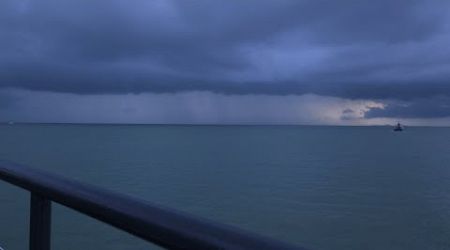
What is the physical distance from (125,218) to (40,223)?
0.70 m

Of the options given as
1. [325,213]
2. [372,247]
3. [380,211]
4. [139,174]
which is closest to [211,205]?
[325,213]

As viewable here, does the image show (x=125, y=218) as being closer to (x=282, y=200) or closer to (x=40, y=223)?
(x=40, y=223)

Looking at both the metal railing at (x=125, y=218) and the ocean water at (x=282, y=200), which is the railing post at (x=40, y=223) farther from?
the ocean water at (x=282, y=200)

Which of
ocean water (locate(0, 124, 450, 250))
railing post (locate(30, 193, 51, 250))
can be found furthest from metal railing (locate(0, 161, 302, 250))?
ocean water (locate(0, 124, 450, 250))

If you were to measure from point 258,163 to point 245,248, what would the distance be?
223 ft

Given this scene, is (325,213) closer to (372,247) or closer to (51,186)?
(372,247)

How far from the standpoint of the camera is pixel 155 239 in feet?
4.33

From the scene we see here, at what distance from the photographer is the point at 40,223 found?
1.99m

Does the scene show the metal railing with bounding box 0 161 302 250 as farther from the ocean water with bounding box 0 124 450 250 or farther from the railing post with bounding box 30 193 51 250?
the ocean water with bounding box 0 124 450 250

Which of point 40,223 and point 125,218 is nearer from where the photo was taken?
point 125,218

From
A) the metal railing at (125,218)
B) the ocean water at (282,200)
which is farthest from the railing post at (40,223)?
the ocean water at (282,200)

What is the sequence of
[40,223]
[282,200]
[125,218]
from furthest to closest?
[282,200]
[40,223]
[125,218]

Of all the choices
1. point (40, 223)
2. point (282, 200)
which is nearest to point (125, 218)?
point (40, 223)

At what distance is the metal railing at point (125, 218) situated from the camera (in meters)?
1.16
